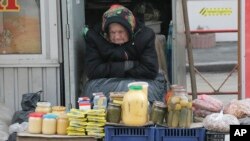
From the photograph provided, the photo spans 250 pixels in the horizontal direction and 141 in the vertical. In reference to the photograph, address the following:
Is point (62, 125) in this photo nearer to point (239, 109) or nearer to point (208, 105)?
point (208, 105)

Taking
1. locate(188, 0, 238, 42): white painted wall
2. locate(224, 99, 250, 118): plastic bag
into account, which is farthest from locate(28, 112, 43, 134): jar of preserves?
locate(188, 0, 238, 42): white painted wall

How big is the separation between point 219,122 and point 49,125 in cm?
125

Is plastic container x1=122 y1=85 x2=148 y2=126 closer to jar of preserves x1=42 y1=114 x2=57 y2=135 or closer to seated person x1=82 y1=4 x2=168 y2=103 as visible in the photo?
jar of preserves x1=42 y1=114 x2=57 y2=135

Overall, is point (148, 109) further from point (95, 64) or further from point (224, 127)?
point (95, 64)

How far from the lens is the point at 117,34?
532 centimetres

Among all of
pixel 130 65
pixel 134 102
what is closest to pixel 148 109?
pixel 134 102

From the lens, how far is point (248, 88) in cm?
600

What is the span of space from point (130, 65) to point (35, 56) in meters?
0.94

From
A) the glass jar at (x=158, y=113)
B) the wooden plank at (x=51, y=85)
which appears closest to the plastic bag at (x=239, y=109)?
the glass jar at (x=158, y=113)

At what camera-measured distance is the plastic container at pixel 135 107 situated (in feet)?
14.3

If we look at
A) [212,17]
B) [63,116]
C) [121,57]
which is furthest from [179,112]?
[212,17]

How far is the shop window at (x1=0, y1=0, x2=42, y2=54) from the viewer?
224 inches

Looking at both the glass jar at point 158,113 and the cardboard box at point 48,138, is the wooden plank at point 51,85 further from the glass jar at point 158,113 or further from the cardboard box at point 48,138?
the glass jar at point 158,113

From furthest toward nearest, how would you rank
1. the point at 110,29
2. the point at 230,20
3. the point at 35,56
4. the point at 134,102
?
the point at 230,20, the point at 35,56, the point at 110,29, the point at 134,102
